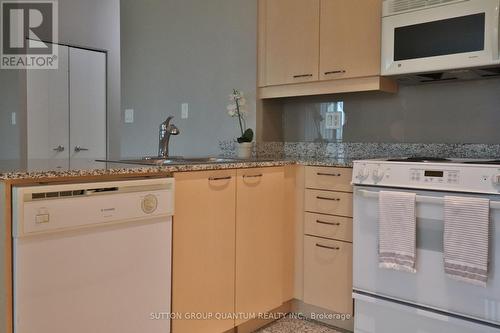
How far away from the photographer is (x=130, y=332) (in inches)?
63.7

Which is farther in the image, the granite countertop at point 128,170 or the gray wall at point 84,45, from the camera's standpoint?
the gray wall at point 84,45

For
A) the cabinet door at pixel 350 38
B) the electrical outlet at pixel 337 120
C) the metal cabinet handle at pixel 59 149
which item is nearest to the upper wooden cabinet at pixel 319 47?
the cabinet door at pixel 350 38

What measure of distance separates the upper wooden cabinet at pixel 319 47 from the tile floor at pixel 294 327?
1356 millimetres

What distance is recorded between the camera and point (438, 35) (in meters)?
2.12

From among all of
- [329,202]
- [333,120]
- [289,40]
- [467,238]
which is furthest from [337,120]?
[467,238]

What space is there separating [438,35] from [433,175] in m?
0.77

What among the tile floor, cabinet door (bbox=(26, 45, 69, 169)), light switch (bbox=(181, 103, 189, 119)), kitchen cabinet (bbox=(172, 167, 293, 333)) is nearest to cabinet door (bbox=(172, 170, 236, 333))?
kitchen cabinet (bbox=(172, 167, 293, 333))

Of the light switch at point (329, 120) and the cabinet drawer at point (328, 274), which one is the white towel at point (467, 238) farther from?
the light switch at point (329, 120)

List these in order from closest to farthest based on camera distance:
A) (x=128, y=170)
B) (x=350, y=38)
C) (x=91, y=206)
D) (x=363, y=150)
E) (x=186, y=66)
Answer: (x=91, y=206)
(x=128, y=170)
(x=350, y=38)
(x=363, y=150)
(x=186, y=66)

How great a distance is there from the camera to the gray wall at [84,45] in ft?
12.4

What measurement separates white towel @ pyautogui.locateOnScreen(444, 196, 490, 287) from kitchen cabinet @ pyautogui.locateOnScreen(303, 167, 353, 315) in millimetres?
541

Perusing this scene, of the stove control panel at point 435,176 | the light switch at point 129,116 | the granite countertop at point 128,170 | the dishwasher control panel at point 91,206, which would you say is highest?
the light switch at point 129,116

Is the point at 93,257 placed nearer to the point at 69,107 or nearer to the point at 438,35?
the point at 438,35

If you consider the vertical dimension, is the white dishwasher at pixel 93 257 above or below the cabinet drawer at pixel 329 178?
below
